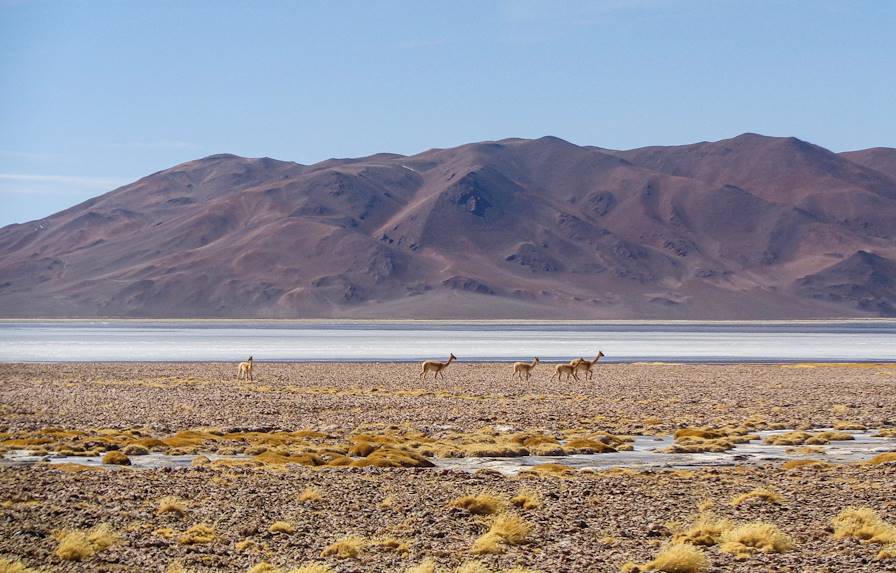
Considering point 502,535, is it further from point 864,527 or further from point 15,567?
point 15,567

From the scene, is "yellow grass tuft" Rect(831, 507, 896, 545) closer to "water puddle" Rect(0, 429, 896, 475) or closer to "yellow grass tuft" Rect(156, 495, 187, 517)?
"water puddle" Rect(0, 429, 896, 475)

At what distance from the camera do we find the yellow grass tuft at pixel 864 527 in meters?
15.1

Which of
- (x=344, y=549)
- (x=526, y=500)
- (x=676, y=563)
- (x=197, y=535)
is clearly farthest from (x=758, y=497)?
(x=197, y=535)

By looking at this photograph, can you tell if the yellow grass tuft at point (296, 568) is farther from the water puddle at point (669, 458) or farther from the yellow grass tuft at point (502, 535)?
the water puddle at point (669, 458)

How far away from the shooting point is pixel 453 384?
45562 mm

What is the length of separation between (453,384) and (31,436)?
21996mm

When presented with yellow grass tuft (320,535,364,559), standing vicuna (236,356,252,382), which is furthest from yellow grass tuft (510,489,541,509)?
standing vicuna (236,356,252,382)

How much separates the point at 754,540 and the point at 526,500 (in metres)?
3.91

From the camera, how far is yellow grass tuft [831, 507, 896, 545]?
15102 mm

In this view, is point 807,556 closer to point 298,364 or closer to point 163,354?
point 298,364

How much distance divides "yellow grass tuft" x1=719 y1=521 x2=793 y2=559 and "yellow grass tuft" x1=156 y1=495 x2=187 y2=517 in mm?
7389

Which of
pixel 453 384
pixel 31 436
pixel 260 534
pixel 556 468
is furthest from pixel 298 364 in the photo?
pixel 260 534

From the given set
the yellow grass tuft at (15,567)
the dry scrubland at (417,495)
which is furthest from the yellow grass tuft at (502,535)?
the yellow grass tuft at (15,567)

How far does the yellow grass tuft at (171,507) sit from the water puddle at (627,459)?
469 cm
